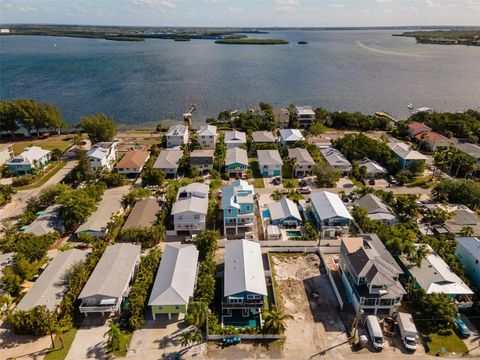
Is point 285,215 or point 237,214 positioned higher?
point 237,214

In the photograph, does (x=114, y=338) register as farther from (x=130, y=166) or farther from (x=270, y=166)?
(x=270, y=166)

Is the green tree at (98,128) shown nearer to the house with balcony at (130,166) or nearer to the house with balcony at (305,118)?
the house with balcony at (130,166)

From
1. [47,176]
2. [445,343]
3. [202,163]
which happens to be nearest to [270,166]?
[202,163]

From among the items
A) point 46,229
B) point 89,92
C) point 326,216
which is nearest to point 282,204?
point 326,216

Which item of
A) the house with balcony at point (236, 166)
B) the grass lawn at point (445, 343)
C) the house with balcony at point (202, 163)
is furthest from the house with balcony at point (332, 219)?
the house with balcony at point (202, 163)

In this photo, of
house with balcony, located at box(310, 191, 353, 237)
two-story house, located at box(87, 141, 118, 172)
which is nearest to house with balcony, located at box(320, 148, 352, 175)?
house with balcony, located at box(310, 191, 353, 237)

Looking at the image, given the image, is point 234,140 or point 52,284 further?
point 234,140
